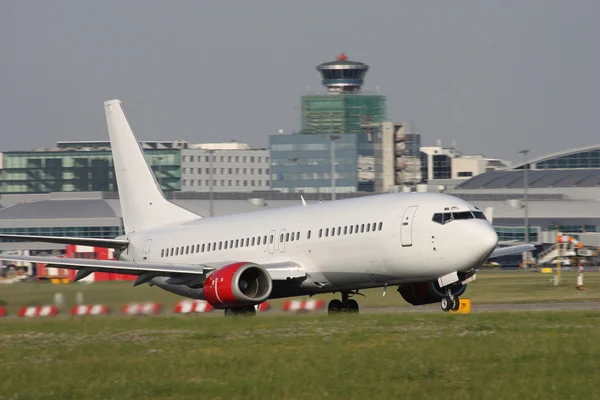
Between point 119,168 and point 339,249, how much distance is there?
14618 millimetres

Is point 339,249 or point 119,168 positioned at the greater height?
point 119,168

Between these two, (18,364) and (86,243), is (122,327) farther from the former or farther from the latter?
(86,243)

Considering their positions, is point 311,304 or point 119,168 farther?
point 119,168

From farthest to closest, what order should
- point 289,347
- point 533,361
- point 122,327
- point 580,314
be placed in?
point 580,314 → point 122,327 → point 289,347 → point 533,361

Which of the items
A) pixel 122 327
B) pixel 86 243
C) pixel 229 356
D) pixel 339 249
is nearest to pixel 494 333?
pixel 229 356

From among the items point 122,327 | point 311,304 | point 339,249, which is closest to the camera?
point 122,327

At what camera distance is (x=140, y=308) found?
39031 mm

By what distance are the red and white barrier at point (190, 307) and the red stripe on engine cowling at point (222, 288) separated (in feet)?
17.8

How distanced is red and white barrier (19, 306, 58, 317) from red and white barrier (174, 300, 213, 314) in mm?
4638

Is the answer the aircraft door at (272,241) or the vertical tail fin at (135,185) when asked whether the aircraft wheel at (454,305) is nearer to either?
the aircraft door at (272,241)

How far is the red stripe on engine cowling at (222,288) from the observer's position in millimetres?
34750

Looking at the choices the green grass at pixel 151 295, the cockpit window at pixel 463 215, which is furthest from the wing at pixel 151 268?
the cockpit window at pixel 463 215

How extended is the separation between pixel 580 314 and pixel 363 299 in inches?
710

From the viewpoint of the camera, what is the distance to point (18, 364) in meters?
18.3
